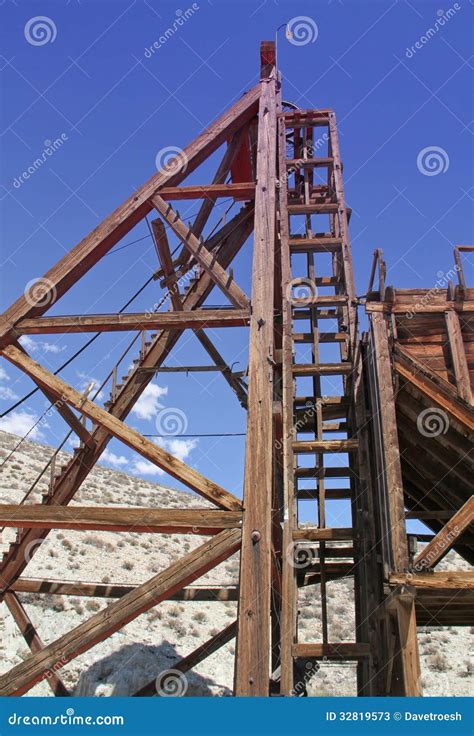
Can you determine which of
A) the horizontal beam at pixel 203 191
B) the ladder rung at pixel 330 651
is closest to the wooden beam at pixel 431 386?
the horizontal beam at pixel 203 191

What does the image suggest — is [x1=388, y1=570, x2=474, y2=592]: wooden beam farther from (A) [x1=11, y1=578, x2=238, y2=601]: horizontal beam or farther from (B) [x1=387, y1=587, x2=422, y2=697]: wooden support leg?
(A) [x1=11, y1=578, x2=238, y2=601]: horizontal beam

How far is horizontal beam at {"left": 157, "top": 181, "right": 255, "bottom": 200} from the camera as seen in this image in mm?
7410

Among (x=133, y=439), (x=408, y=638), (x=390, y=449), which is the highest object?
(x=390, y=449)

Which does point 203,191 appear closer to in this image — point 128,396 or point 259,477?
point 259,477

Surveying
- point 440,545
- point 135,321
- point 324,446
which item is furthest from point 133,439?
point 324,446

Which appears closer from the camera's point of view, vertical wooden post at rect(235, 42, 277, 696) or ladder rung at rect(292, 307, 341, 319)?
vertical wooden post at rect(235, 42, 277, 696)

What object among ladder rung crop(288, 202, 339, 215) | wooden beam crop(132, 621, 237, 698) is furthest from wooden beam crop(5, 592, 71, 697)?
ladder rung crop(288, 202, 339, 215)

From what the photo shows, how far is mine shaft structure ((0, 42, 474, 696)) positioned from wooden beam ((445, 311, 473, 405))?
2 cm

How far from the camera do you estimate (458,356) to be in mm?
7719

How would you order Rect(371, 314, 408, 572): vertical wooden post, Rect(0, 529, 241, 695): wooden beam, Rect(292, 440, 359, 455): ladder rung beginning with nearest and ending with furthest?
1. Rect(0, 529, 241, 695): wooden beam
2. Rect(371, 314, 408, 572): vertical wooden post
3. Rect(292, 440, 359, 455): ladder rung

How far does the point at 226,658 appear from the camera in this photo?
17.2 m

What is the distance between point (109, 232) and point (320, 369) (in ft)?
14.3

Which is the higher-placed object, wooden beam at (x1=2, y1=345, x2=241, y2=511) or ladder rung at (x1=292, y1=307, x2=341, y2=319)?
ladder rung at (x1=292, y1=307, x2=341, y2=319)
